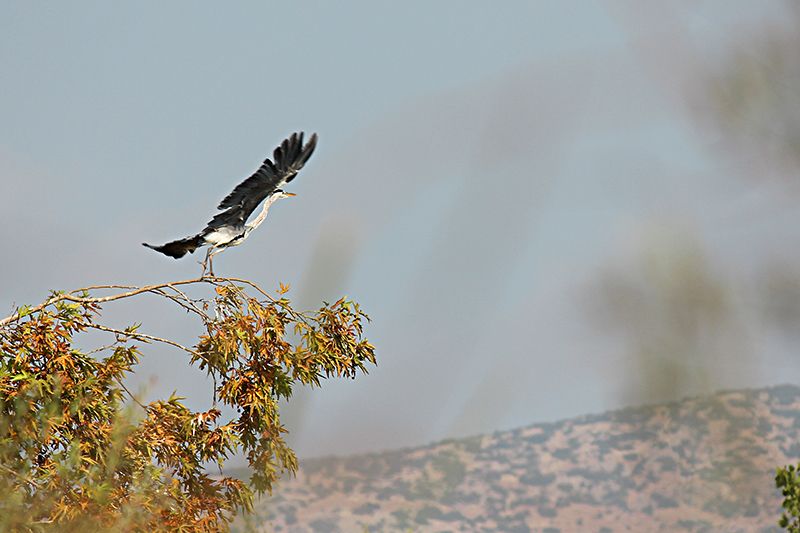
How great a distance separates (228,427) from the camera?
8.16m

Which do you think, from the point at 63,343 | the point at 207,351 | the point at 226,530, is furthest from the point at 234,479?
the point at 63,343

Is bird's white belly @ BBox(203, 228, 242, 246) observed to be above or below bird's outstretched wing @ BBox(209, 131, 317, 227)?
below

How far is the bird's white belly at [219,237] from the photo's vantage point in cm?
762

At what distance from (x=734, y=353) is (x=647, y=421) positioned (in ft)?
0.43

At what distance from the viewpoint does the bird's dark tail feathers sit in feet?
24.7

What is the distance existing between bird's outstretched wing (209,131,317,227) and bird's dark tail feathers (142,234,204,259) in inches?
5.9

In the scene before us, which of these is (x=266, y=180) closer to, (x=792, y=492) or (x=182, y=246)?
(x=182, y=246)

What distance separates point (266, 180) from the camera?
7.86 metres

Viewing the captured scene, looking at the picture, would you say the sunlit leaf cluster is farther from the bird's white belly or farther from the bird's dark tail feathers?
the bird's dark tail feathers

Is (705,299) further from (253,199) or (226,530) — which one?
(226,530)

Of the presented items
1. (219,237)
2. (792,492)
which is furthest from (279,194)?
(792,492)

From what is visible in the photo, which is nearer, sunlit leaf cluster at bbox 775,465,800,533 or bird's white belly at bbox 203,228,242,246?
bird's white belly at bbox 203,228,242,246

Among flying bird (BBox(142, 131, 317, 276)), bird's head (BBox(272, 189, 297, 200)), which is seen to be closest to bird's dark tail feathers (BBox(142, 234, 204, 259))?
flying bird (BBox(142, 131, 317, 276))

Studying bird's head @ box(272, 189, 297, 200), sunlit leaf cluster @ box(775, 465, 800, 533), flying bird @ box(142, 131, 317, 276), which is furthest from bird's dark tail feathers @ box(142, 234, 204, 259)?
sunlit leaf cluster @ box(775, 465, 800, 533)
